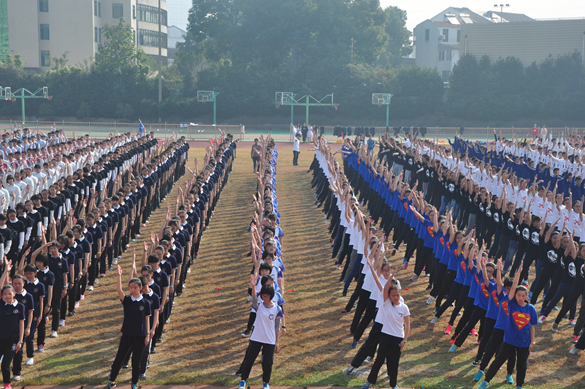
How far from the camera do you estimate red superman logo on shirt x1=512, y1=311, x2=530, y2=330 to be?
750cm

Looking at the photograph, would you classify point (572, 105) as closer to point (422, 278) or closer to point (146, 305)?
point (422, 278)

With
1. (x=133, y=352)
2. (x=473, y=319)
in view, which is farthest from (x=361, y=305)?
(x=133, y=352)

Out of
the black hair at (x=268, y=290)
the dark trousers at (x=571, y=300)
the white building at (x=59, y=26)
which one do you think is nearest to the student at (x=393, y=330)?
the black hair at (x=268, y=290)

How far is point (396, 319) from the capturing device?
7.54 meters

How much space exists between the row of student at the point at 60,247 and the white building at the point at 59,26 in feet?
207

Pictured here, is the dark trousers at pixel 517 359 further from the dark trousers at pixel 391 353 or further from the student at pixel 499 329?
the dark trousers at pixel 391 353

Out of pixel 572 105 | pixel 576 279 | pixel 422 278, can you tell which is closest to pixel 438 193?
pixel 422 278

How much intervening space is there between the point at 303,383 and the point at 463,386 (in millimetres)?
2087

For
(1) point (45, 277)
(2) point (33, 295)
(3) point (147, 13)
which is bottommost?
(2) point (33, 295)

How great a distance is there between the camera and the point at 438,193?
1841cm

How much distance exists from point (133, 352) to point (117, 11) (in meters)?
75.9

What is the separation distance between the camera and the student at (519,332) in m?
7.53

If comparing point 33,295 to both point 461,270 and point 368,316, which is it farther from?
point 461,270

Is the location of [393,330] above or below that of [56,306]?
above
